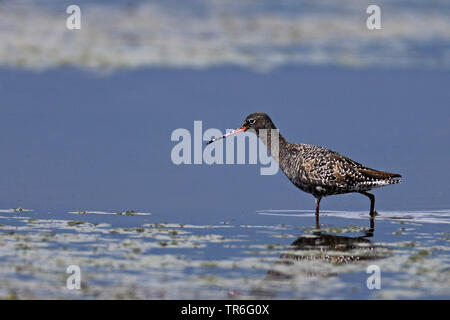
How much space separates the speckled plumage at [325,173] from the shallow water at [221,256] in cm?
65

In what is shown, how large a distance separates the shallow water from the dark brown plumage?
657 mm

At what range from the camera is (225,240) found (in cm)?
1420

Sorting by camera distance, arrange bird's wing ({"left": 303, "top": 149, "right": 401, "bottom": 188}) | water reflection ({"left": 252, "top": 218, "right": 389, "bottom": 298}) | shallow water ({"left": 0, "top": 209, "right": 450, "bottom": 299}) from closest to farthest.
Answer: shallow water ({"left": 0, "top": 209, "right": 450, "bottom": 299}) < water reflection ({"left": 252, "top": 218, "right": 389, "bottom": 298}) < bird's wing ({"left": 303, "top": 149, "right": 401, "bottom": 188})

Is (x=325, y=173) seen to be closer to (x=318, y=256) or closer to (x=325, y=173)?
(x=325, y=173)

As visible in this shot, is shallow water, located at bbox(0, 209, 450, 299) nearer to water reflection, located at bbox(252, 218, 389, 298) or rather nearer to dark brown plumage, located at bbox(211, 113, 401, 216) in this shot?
water reflection, located at bbox(252, 218, 389, 298)

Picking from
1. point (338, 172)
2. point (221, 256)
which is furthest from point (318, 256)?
point (338, 172)

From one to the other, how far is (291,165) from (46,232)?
5.53m

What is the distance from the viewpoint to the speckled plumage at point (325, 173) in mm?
17219

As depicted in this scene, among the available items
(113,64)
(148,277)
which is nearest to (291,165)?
(148,277)

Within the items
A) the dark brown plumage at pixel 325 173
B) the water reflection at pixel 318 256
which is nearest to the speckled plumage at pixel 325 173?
the dark brown plumage at pixel 325 173

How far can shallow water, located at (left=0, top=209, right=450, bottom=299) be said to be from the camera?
10.7 metres

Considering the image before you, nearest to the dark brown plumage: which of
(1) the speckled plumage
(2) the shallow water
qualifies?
(1) the speckled plumage

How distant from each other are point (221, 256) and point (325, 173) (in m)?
5.03
